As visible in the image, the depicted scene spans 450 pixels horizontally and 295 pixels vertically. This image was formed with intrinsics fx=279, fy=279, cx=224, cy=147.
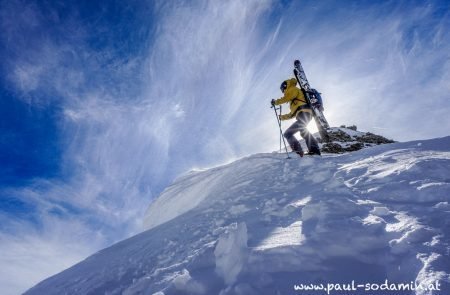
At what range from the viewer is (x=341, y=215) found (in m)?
3.93

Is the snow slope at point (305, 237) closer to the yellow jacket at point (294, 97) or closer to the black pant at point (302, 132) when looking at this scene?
the black pant at point (302, 132)

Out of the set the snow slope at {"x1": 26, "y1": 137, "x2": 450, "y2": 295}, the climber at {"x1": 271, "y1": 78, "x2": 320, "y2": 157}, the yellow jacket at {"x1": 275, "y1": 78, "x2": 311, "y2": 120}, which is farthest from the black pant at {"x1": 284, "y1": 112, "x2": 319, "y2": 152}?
the snow slope at {"x1": 26, "y1": 137, "x2": 450, "y2": 295}

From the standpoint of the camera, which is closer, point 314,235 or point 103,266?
Result: point 314,235

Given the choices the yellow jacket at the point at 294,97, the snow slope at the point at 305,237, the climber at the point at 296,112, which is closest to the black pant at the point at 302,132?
the climber at the point at 296,112

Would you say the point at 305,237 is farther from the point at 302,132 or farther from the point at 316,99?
the point at 316,99

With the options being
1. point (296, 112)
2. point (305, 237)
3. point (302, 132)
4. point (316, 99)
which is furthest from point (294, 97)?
A: point (305, 237)

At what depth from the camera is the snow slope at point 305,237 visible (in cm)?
285

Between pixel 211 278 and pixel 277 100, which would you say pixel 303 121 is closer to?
pixel 277 100

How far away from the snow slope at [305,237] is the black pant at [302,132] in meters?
2.58

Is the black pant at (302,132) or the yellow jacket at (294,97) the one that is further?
the yellow jacket at (294,97)

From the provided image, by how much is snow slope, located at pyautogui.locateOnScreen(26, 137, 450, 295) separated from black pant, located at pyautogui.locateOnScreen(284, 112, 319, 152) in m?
2.58

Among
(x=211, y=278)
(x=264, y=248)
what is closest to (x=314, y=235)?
(x=264, y=248)

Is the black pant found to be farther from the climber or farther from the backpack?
the backpack

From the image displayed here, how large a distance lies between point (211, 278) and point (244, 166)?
22.2 feet
